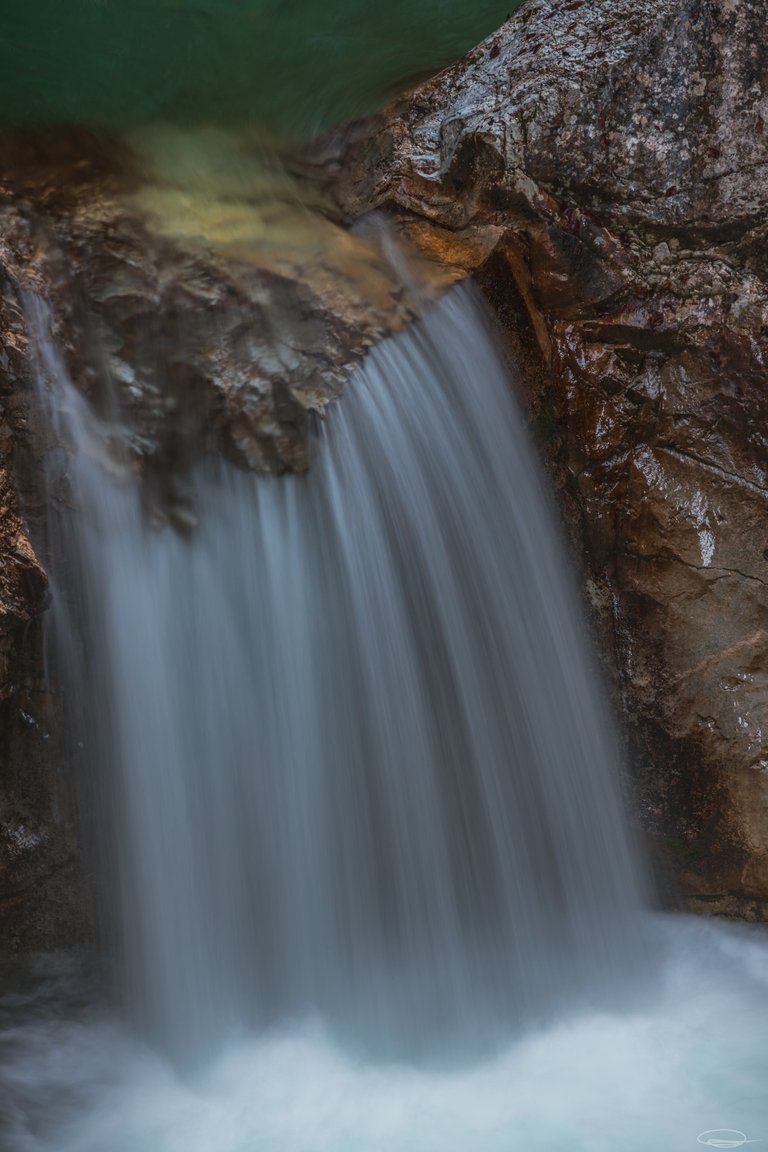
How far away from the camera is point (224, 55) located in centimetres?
480

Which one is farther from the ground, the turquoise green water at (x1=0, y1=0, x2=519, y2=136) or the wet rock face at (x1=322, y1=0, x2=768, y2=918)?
the turquoise green water at (x1=0, y1=0, x2=519, y2=136)

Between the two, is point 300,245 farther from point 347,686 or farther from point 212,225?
point 347,686

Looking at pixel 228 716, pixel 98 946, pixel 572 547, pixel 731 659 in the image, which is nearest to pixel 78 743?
pixel 228 716

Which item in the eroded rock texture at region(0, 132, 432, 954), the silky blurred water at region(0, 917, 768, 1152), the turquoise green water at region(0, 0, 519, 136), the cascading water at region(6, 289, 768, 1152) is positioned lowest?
the silky blurred water at region(0, 917, 768, 1152)

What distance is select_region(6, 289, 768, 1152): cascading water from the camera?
3258 mm

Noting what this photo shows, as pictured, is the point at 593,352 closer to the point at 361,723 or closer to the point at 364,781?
the point at 361,723

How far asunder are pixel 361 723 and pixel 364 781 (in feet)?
0.73

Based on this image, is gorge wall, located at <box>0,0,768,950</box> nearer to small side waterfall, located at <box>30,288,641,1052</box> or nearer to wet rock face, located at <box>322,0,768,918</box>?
wet rock face, located at <box>322,0,768,918</box>

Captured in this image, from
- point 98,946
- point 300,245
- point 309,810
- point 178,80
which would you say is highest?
point 178,80

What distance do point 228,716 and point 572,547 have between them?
5.04ft

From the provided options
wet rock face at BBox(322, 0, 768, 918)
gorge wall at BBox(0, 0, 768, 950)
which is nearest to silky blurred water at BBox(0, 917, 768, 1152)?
gorge wall at BBox(0, 0, 768, 950)

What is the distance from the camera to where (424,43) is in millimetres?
4773

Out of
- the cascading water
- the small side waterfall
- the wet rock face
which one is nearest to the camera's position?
the cascading water

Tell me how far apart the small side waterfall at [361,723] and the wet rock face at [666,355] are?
0.76ft
